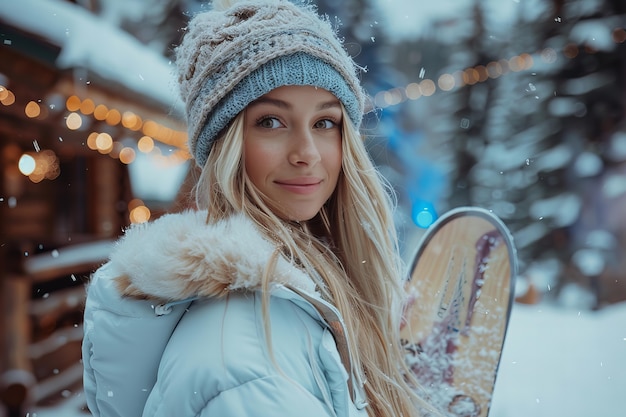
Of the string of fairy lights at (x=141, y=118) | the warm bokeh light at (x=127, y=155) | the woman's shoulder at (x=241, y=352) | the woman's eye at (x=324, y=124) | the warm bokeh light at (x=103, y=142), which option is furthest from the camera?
the warm bokeh light at (x=127, y=155)

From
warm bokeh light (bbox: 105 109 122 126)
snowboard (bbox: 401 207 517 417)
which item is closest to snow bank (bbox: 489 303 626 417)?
snowboard (bbox: 401 207 517 417)

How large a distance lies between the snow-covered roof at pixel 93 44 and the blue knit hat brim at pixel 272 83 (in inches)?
78.5

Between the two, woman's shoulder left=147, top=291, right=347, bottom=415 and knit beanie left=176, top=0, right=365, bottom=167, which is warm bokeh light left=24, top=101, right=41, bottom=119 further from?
woman's shoulder left=147, top=291, right=347, bottom=415

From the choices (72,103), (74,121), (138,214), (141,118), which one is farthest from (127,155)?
(72,103)

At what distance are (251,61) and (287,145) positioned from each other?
196 mm

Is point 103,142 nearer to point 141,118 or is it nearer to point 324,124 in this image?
point 141,118

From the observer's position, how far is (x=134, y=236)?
3.43ft

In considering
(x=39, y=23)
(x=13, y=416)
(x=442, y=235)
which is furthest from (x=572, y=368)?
(x=39, y=23)

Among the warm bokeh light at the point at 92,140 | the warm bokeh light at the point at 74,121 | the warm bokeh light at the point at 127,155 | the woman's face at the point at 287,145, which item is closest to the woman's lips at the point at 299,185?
the woman's face at the point at 287,145

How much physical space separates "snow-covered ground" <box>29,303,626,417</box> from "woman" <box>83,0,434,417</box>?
6.78 ft

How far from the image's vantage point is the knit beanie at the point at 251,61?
1129mm

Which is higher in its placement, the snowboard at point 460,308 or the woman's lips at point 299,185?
the woman's lips at point 299,185

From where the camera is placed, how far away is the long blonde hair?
1.15 metres

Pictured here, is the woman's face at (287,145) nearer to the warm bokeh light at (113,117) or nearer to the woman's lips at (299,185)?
the woman's lips at (299,185)
